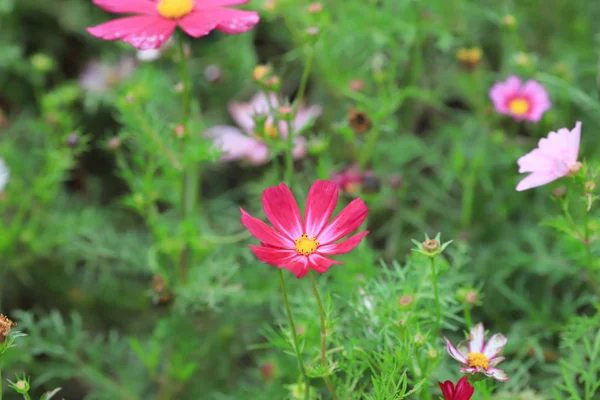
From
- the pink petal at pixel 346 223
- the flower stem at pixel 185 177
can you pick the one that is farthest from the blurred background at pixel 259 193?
the pink petal at pixel 346 223

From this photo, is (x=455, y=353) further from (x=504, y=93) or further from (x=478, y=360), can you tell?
(x=504, y=93)

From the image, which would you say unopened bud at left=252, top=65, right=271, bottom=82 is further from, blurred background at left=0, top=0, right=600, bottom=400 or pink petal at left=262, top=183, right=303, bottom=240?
pink petal at left=262, top=183, right=303, bottom=240

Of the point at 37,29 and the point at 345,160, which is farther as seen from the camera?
the point at 37,29

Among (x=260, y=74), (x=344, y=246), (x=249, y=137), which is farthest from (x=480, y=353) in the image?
(x=249, y=137)

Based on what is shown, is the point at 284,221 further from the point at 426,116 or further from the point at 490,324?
the point at 426,116

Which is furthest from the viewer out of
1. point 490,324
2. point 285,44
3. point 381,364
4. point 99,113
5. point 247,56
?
point 285,44

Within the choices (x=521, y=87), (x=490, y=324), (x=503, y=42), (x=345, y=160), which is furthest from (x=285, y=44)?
(x=490, y=324)
